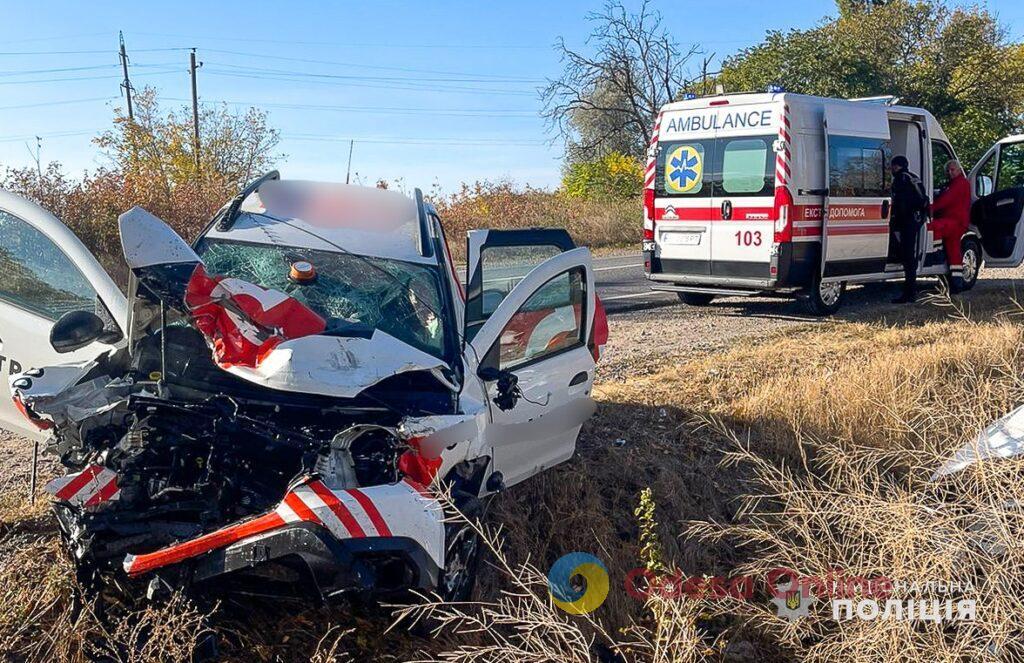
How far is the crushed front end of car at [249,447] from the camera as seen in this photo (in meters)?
2.95

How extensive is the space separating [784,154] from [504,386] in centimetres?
707

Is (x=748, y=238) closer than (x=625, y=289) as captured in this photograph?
Yes

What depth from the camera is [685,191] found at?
11062 mm

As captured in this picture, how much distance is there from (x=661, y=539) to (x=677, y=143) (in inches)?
284

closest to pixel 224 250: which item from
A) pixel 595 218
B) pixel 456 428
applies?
pixel 456 428

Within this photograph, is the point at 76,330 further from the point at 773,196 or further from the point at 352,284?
the point at 773,196

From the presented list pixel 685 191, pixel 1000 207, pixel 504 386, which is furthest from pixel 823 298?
pixel 504 386

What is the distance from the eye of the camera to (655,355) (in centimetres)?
863

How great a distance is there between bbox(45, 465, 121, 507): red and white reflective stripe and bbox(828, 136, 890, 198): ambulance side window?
9.20 meters

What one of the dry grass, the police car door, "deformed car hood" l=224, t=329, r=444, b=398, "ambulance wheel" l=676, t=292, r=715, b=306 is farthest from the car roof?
the dry grass

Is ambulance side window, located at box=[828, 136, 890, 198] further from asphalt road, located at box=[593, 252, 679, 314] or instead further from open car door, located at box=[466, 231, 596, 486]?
open car door, located at box=[466, 231, 596, 486]

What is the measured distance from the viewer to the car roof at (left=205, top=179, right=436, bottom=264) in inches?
177

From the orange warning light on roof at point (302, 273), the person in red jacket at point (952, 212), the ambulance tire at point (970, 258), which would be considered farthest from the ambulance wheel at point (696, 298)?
the orange warning light on roof at point (302, 273)

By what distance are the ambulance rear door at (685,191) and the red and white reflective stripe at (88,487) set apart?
28.6 feet
